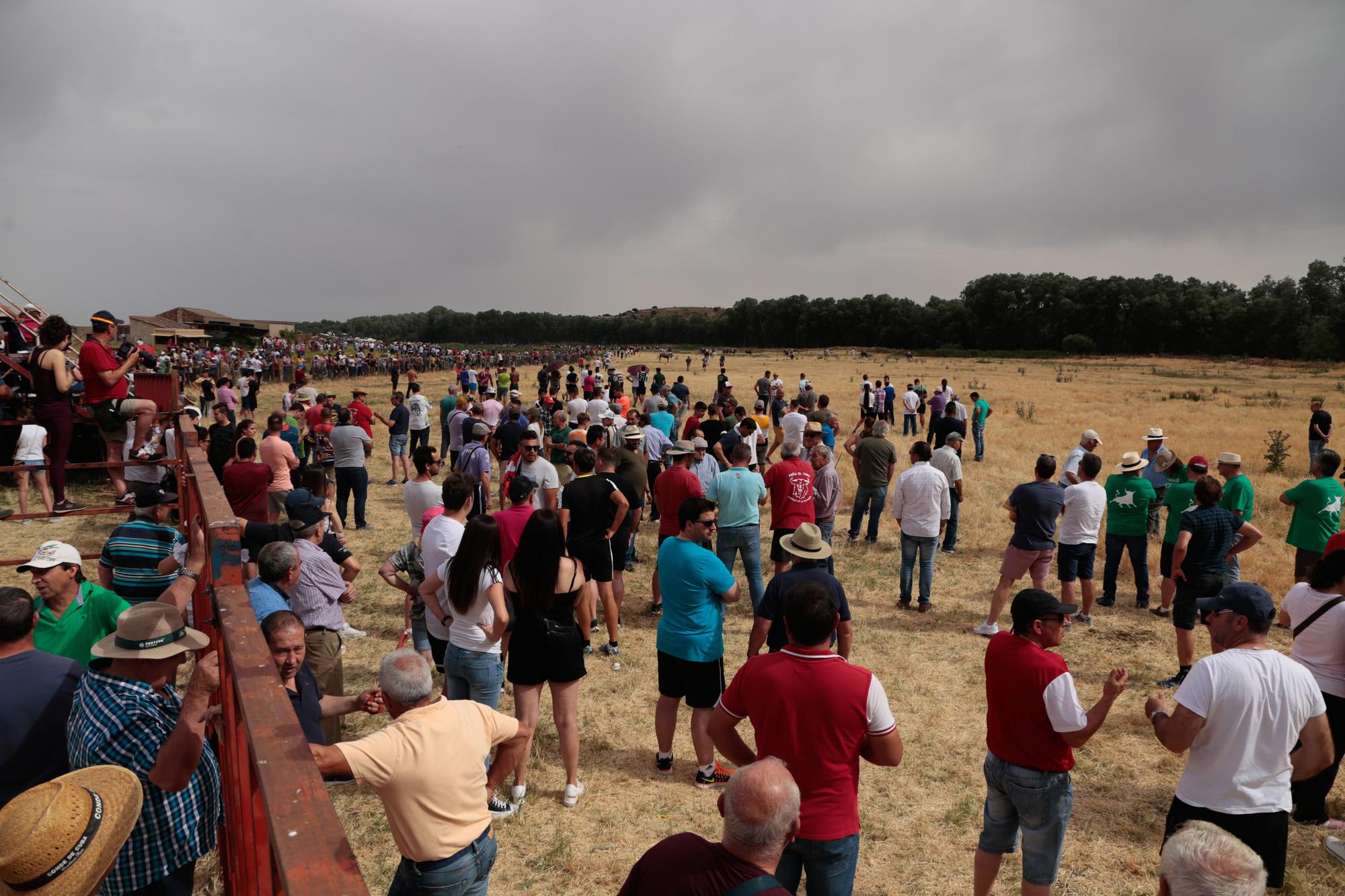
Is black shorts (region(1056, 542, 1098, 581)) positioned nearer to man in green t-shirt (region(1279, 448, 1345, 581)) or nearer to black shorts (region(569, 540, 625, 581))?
man in green t-shirt (region(1279, 448, 1345, 581))

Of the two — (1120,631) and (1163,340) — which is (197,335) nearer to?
(1120,631)

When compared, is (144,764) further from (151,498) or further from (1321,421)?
(1321,421)

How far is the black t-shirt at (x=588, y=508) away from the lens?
6129 millimetres

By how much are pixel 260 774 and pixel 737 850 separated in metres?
1.30

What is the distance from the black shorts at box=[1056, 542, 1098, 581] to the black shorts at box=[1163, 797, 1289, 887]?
4077 mm

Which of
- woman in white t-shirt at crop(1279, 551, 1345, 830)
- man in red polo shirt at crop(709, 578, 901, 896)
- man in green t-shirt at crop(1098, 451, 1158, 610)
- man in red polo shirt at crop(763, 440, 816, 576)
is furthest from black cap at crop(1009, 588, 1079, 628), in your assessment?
man in green t-shirt at crop(1098, 451, 1158, 610)

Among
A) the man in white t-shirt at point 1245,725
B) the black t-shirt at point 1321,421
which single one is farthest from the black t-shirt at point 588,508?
the black t-shirt at point 1321,421

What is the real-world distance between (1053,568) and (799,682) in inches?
341

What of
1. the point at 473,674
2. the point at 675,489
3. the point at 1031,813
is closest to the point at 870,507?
the point at 675,489

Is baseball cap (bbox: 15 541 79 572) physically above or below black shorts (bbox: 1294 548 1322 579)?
above

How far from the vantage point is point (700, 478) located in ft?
26.1

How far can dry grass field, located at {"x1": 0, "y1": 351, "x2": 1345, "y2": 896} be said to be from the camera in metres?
4.20

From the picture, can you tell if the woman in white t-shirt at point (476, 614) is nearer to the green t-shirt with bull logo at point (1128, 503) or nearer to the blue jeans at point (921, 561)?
the blue jeans at point (921, 561)

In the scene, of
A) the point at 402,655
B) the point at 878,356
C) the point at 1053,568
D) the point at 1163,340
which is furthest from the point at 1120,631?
the point at 1163,340
